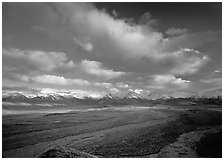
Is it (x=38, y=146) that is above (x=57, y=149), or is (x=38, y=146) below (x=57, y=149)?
below

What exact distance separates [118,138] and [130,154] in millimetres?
4104

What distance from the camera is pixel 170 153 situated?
12180 mm

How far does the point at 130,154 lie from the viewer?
12.0 meters

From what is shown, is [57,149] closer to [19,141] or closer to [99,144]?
[99,144]

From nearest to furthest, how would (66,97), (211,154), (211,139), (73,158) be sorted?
(73,158)
(211,154)
(211,139)
(66,97)

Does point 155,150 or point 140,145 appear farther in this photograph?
A: point 140,145

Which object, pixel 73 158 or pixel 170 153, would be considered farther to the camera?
pixel 170 153

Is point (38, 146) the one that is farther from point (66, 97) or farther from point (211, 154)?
point (66, 97)

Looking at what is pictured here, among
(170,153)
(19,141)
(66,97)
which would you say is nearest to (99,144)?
(170,153)

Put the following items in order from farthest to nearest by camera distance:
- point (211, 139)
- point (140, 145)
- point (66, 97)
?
point (66, 97), point (211, 139), point (140, 145)

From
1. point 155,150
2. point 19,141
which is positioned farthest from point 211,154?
point 19,141

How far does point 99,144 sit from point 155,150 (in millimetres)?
3780

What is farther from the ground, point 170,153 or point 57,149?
point 57,149

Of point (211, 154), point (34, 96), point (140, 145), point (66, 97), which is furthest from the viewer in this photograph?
point (66, 97)
